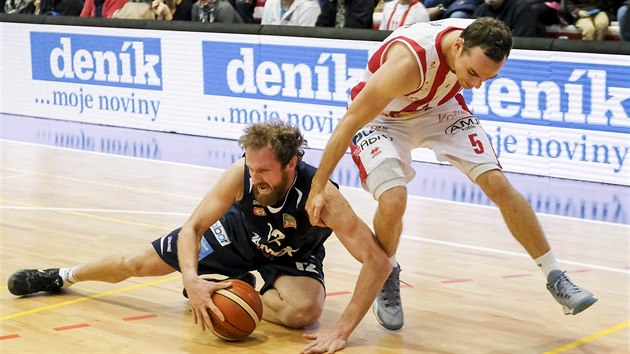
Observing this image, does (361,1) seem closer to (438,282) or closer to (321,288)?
(438,282)

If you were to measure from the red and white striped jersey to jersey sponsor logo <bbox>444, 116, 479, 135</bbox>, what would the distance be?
0.47ft

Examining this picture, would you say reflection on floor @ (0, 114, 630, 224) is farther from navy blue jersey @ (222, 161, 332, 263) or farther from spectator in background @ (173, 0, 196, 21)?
navy blue jersey @ (222, 161, 332, 263)

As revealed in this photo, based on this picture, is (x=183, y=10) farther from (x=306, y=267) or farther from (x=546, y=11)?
(x=306, y=267)

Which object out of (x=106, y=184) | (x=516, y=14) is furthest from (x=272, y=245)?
(x=516, y=14)

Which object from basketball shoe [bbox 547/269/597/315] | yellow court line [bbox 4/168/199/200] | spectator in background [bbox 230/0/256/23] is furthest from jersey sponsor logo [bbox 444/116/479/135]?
spectator in background [bbox 230/0/256/23]

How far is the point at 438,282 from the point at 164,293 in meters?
1.65

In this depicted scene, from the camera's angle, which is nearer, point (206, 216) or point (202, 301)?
point (202, 301)

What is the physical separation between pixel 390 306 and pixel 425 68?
49.3 inches

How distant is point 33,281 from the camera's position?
17.8 feet

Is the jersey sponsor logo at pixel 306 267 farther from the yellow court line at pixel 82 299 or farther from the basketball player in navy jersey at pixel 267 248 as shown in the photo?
the yellow court line at pixel 82 299

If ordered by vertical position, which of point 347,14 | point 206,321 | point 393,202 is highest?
point 347,14

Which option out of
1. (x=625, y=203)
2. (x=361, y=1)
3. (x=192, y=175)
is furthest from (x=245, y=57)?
(x=625, y=203)

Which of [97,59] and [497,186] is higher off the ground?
[497,186]

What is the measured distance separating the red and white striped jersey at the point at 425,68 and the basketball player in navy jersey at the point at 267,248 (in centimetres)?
64
